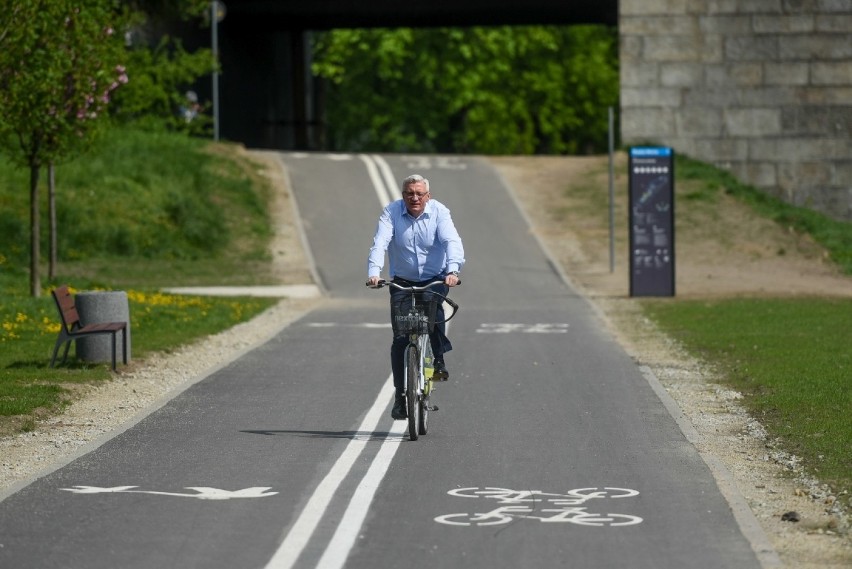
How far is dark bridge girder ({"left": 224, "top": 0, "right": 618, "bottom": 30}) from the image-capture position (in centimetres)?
5028

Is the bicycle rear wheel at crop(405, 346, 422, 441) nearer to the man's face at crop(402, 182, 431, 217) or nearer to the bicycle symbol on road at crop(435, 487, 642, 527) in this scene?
the man's face at crop(402, 182, 431, 217)

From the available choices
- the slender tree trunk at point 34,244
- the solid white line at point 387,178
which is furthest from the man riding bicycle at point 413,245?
the solid white line at point 387,178

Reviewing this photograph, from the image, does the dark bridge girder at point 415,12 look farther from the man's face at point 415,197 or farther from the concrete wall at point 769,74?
the man's face at point 415,197

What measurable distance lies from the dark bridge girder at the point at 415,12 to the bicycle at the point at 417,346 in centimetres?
3749

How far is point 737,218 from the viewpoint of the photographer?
42500mm

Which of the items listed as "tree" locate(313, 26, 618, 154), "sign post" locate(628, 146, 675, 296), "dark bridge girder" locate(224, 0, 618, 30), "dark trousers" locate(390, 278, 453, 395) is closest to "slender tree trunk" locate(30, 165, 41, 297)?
"sign post" locate(628, 146, 675, 296)

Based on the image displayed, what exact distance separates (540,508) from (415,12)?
42490mm

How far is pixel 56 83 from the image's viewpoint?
25172 millimetres

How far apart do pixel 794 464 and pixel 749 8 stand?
36.1m

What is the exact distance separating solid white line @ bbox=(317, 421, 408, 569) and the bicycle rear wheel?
181mm

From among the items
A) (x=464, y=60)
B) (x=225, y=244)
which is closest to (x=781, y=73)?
(x=225, y=244)

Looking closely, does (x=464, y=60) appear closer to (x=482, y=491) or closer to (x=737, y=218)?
(x=737, y=218)

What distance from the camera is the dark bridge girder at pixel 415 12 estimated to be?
5028 cm

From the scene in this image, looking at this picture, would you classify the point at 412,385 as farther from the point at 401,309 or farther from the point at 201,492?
the point at 201,492
